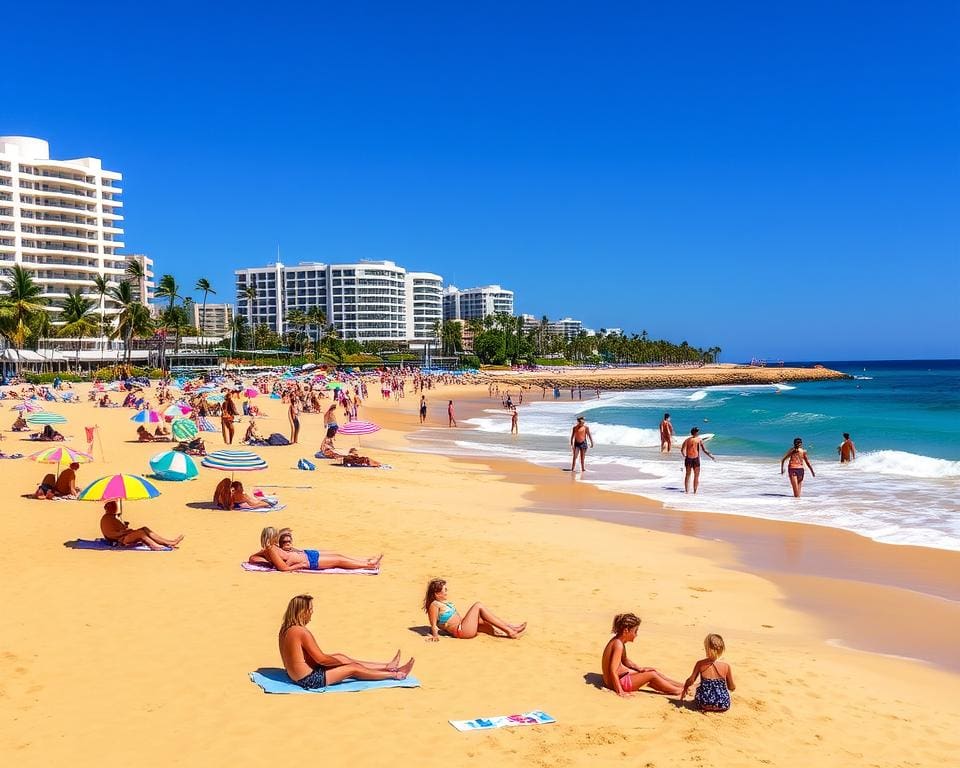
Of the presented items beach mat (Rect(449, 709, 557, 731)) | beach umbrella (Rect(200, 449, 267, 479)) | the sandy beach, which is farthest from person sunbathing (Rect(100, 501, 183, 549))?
beach mat (Rect(449, 709, 557, 731))

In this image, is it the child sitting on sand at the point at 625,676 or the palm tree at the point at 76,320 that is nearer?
the child sitting on sand at the point at 625,676

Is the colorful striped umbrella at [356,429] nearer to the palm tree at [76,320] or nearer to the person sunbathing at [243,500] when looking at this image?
the person sunbathing at [243,500]

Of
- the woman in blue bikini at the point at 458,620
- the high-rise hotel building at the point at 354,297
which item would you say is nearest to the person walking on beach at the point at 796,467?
the woman in blue bikini at the point at 458,620

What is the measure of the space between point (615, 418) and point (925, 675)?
38.2 m

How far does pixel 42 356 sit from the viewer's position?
70562mm

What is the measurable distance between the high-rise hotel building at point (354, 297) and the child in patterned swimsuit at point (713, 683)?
15579cm

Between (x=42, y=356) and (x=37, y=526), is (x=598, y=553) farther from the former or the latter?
(x=42, y=356)

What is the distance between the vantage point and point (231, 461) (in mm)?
13414

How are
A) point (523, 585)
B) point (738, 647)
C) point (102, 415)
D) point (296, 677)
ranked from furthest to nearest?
point (102, 415) → point (523, 585) → point (738, 647) → point (296, 677)

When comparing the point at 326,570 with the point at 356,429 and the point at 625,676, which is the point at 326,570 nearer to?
the point at 625,676

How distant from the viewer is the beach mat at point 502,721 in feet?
17.6

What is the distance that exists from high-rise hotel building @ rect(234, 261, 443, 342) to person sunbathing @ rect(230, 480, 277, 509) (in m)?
148

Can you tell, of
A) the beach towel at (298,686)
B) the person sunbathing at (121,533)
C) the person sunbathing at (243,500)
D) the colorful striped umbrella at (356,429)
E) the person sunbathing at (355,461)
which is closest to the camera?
the beach towel at (298,686)

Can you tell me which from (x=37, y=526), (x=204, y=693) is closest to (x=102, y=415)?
(x=37, y=526)
